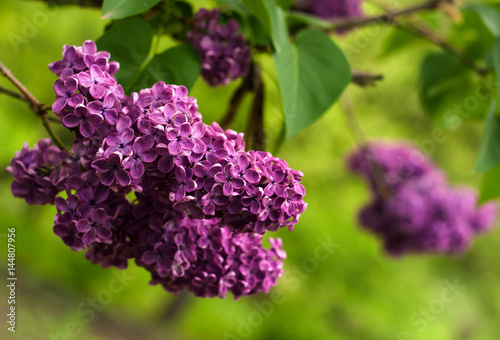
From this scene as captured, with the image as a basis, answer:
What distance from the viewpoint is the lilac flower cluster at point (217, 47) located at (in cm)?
66

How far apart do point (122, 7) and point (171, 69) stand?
0.10 m

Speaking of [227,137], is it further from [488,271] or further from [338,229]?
[488,271]

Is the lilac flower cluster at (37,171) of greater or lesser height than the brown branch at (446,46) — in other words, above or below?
above

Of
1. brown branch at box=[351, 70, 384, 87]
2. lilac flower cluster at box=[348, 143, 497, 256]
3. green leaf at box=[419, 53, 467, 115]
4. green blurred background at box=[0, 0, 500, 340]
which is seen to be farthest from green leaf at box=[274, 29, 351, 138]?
green blurred background at box=[0, 0, 500, 340]

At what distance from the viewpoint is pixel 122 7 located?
1.69 ft

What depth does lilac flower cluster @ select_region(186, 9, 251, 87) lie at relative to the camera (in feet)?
2.16

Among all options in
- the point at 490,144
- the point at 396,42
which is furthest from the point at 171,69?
the point at 396,42

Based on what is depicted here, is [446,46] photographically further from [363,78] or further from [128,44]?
[128,44]

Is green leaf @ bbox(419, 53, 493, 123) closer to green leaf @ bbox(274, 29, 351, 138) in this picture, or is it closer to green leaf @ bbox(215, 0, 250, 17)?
green leaf @ bbox(274, 29, 351, 138)

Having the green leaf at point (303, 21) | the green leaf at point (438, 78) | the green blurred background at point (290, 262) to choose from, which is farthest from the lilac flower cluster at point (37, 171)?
the green blurred background at point (290, 262)

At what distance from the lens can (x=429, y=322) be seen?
5.55 meters

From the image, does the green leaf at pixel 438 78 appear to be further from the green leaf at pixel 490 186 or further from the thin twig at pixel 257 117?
the thin twig at pixel 257 117

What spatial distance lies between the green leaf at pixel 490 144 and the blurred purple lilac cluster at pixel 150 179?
17.6 inches

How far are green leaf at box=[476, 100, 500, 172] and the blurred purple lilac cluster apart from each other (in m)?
0.45
